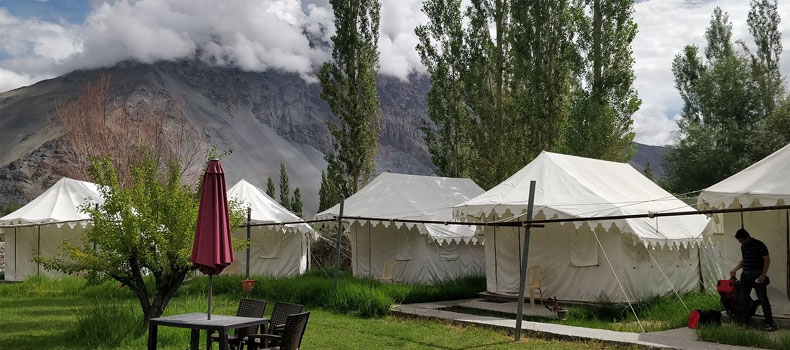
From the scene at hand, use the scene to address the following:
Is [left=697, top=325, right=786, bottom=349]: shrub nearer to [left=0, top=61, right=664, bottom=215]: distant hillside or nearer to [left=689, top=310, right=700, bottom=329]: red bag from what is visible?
[left=689, top=310, right=700, bottom=329]: red bag

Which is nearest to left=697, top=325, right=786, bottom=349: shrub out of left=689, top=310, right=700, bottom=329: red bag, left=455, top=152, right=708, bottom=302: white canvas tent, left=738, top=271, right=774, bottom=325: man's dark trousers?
left=689, top=310, right=700, bottom=329: red bag

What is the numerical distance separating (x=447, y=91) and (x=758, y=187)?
50.1 feet

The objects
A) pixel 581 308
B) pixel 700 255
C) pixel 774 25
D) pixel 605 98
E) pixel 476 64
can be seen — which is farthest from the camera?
pixel 774 25

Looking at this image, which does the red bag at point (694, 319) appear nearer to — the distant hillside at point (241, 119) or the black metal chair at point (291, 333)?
the black metal chair at point (291, 333)

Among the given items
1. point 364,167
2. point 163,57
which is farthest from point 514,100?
point 163,57

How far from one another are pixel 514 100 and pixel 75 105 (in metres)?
25.6

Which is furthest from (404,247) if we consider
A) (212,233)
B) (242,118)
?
(242,118)

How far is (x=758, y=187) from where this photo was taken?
29.5ft

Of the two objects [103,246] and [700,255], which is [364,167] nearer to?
[700,255]

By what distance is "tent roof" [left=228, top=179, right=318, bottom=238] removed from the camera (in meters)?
18.7

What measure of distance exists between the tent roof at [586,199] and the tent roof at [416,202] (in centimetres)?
334

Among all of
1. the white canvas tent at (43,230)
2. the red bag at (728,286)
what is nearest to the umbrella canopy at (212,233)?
the red bag at (728,286)

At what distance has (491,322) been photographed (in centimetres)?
980

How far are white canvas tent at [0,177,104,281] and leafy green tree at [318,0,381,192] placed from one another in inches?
322
